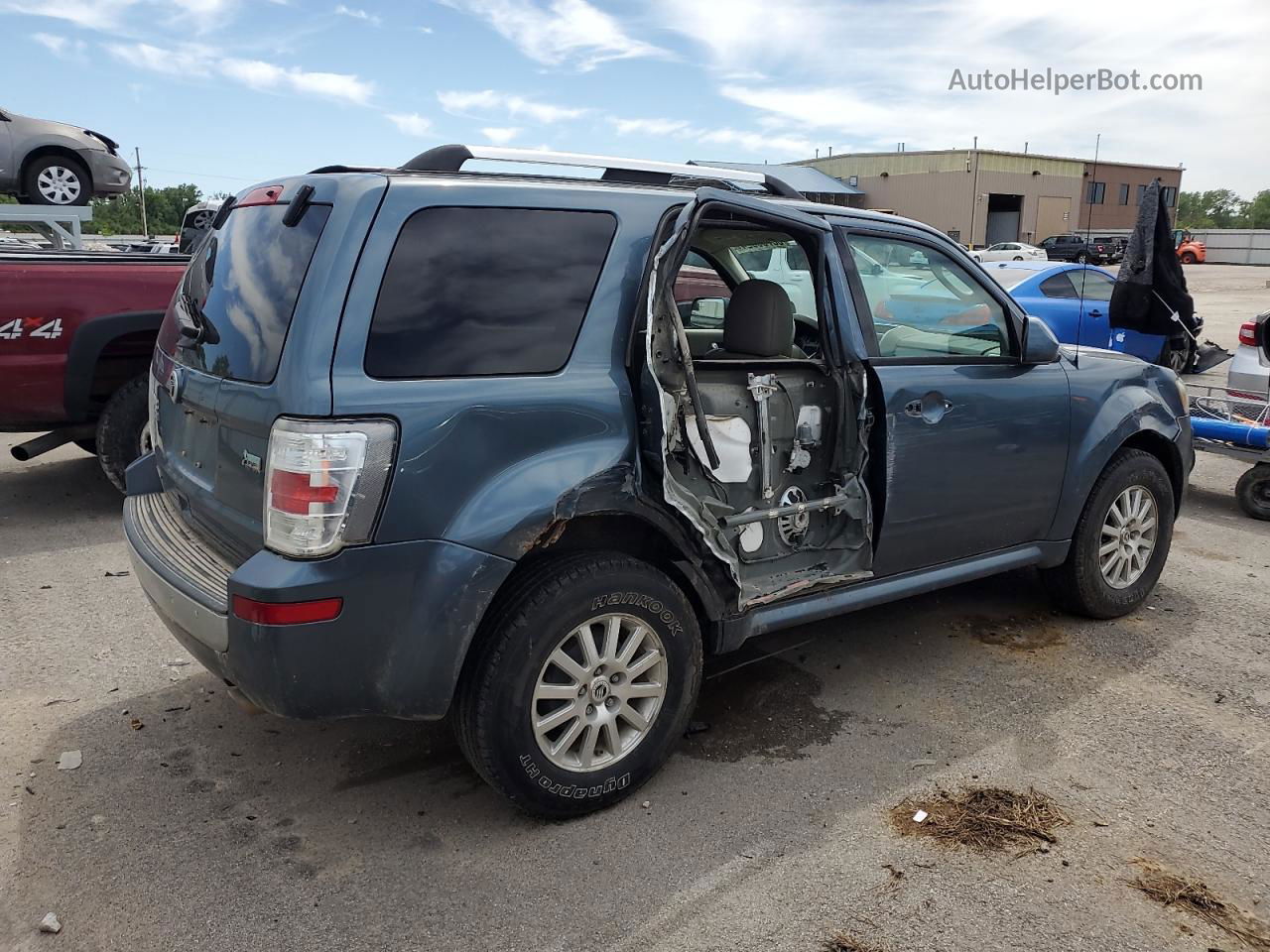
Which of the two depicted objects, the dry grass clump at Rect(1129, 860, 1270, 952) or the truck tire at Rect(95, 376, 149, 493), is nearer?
the dry grass clump at Rect(1129, 860, 1270, 952)

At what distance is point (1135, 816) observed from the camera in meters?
3.18

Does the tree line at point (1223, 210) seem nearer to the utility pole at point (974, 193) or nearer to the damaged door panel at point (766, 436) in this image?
the utility pole at point (974, 193)

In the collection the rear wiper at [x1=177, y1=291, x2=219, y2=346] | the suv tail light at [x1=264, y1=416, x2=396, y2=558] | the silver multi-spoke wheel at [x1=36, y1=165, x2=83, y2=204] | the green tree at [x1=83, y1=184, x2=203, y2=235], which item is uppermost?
the green tree at [x1=83, y1=184, x2=203, y2=235]

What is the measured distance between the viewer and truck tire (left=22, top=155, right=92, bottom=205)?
12.8m

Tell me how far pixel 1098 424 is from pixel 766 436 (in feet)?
6.16

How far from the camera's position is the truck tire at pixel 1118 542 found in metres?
4.68

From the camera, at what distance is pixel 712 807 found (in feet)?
10.6

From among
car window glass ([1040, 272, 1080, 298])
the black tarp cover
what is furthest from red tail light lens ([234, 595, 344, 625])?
car window glass ([1040, 272, 1080, 298])

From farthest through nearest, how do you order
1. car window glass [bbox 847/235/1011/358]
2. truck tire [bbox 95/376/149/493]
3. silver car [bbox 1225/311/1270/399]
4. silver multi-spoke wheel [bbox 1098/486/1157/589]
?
silver car [bbox 1225/311/1270/399], truck tire [bbox 95/376/149/493], silver multi-spoke wheel [bbox 1098/486/1157/589], car window glass [bbox 847/235/1011/358]

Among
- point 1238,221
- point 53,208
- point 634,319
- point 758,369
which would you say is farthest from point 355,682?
point 1238,221

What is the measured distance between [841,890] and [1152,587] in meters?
3.21

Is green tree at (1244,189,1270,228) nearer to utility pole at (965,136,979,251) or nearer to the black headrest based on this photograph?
utility pole at (965,136,979,251)

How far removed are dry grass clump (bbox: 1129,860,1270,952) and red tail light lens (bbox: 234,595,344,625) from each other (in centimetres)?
238

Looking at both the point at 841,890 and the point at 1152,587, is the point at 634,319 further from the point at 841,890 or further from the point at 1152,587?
the point at 1152,587
